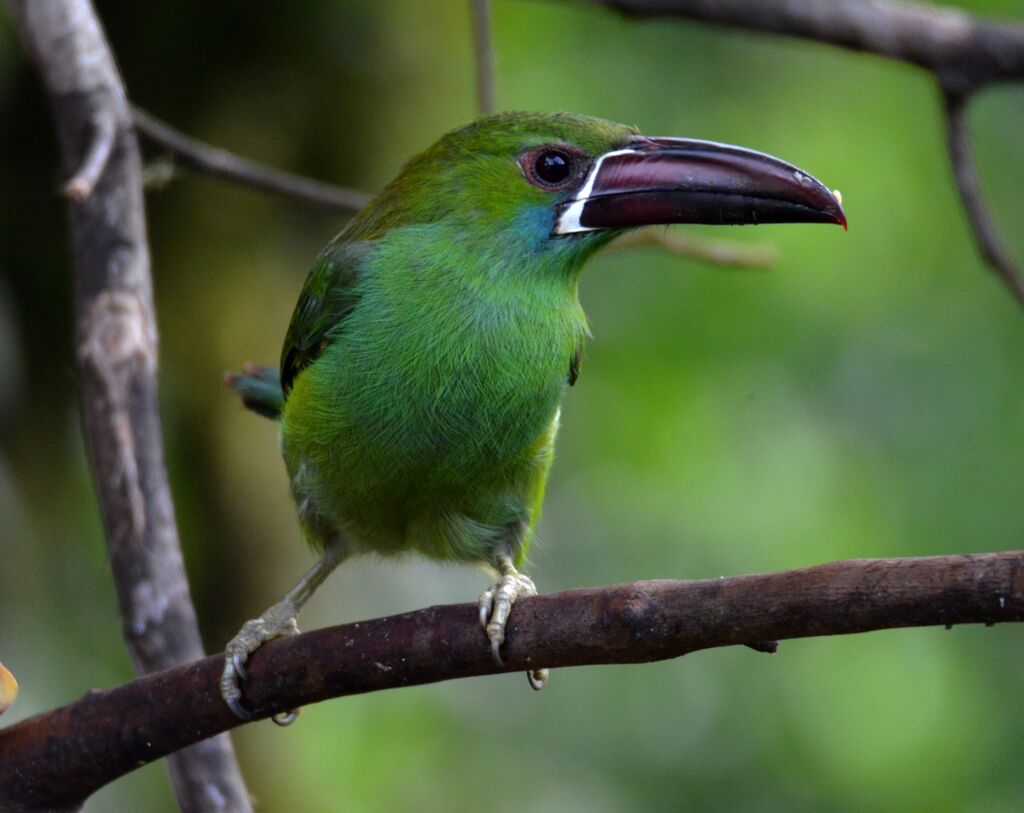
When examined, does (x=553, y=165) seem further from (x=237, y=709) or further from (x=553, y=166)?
(x=237, y=709)

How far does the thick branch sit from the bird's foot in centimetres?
2

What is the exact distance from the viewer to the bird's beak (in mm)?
2578

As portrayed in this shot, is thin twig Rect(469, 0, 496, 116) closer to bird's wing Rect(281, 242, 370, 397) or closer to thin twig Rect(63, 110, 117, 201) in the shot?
bird's wing Rect(281, 242, 370, 397)

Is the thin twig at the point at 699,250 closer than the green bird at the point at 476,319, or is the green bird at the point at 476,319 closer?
the green bird at the point at 476,319

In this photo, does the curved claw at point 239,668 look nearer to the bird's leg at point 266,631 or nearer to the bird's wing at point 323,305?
the bird's leg at point 266,631

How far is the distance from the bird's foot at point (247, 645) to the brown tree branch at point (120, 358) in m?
0.12

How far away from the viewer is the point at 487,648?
7.00ft


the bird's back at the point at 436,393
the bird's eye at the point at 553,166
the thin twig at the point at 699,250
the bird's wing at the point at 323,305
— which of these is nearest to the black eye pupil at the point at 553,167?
the bird's eye at the point at 553,166

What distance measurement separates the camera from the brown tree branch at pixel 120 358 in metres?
2.81

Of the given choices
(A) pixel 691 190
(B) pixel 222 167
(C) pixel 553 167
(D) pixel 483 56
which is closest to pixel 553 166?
(C) pixel 553 167

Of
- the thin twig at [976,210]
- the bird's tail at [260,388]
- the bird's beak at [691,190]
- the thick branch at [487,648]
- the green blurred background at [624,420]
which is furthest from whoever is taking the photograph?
the green blurred background at [624,420]

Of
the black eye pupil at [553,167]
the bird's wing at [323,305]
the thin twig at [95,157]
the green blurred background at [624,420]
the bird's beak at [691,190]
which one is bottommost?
the green blurred background at [624,420]

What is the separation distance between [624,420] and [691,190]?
3041 millimetres

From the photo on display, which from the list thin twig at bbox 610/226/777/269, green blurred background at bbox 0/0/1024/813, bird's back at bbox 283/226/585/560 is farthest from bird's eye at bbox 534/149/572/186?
green blurred background at bbox 0/0/1024/813
